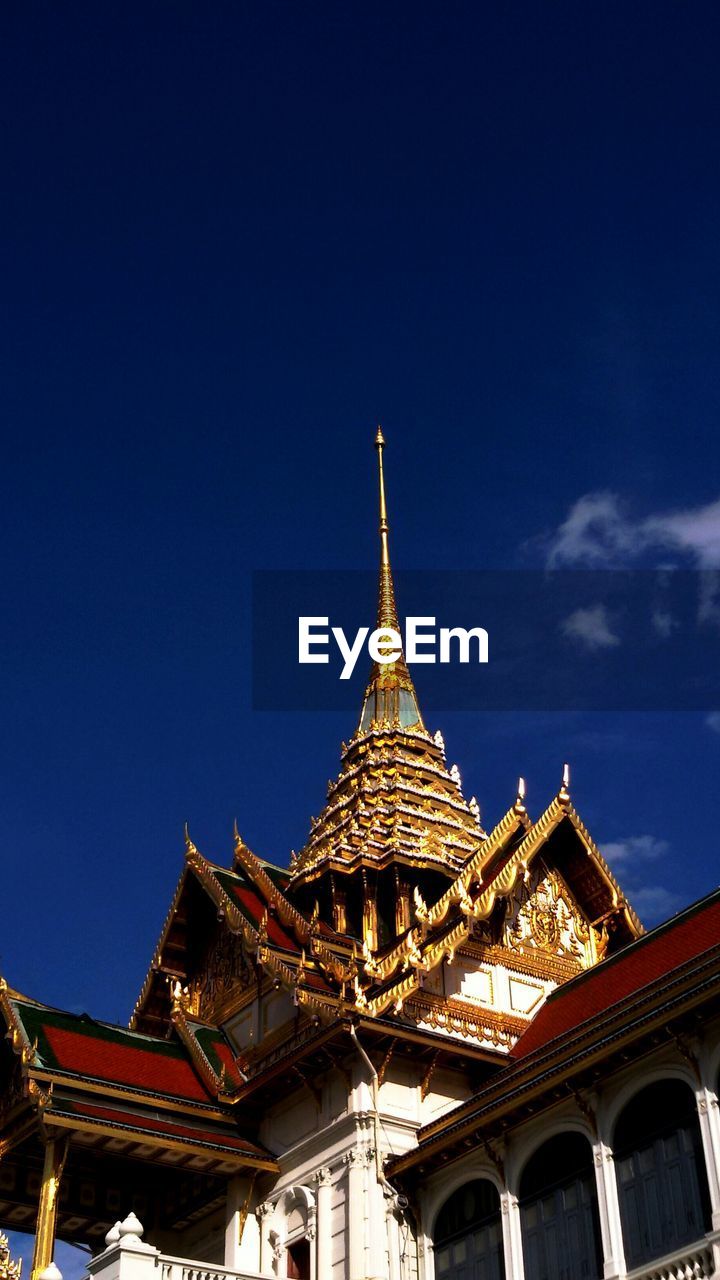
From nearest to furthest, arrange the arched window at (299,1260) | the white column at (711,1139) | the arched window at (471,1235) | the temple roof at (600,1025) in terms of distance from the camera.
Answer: the white column at (711,1139)
the temple roof at (600,1025)
the arched window at (471,1235)
the arched window at (299,1260)

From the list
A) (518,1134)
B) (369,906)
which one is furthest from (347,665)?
(518,1134)

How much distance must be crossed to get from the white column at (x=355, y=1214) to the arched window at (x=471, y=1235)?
104cm

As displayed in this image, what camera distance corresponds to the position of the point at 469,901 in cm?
2719

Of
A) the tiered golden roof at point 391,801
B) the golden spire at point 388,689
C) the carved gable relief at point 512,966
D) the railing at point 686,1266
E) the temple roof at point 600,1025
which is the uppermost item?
the golden spire at point 388,689

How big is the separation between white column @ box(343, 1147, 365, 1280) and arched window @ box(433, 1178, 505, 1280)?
104 centimetres

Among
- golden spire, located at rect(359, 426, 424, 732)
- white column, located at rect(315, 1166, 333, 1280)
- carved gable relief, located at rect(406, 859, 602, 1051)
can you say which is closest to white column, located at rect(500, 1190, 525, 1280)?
white column, located at rect(315, 1166, 333, 1280)

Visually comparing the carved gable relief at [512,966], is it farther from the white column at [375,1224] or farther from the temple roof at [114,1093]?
the temple roof at [114,1093]

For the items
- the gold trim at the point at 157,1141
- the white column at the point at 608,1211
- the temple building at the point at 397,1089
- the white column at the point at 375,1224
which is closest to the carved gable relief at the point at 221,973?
the temple building at the point at 397,1089

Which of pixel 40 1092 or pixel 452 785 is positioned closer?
pixel 40 1092

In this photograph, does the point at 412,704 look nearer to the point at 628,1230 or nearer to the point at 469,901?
the point at 469,901

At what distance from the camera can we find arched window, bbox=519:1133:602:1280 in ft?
67.8

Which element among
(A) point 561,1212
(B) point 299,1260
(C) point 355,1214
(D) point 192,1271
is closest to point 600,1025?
(A) point 561,1212

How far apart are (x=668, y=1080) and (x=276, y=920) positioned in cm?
1214

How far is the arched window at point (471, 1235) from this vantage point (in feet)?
73.3
